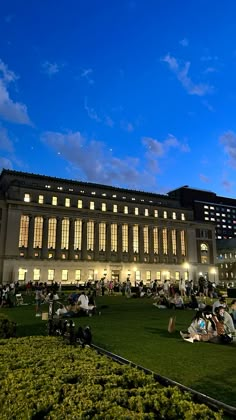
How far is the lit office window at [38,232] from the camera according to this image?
249 feet

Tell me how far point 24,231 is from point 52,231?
7004 mm

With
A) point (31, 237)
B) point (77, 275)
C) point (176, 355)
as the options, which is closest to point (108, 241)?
point (77, 275)

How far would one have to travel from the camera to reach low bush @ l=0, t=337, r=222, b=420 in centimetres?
475

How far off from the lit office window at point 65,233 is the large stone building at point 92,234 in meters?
0.26

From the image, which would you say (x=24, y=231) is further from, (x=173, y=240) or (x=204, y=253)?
(x=204, y=253)

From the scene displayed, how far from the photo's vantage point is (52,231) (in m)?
78.6

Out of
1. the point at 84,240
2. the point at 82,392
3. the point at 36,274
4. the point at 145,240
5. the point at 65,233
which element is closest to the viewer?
the point at 82,392

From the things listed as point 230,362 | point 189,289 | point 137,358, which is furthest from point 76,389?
point 189,289

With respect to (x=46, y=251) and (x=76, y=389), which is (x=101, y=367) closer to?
(x=76, y=389)

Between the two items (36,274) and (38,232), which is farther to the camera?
(38,232)

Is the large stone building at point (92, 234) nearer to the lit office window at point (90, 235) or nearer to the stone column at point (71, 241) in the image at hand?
the stone column at point (71, 241)

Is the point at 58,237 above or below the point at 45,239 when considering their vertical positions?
above

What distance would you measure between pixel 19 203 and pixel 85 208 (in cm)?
1796

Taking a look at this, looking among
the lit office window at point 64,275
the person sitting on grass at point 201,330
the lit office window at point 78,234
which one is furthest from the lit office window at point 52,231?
the person sitting on grass at point 201,330
